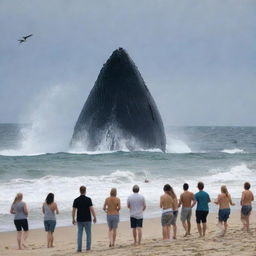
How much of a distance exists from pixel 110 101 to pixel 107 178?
35.0 feet

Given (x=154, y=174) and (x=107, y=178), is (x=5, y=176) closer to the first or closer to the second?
(x=107, y=178)

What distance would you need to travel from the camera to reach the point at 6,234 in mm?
15125

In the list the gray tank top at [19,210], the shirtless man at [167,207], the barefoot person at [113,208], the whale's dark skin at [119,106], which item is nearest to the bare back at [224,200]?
the shirtless man at [167,207]

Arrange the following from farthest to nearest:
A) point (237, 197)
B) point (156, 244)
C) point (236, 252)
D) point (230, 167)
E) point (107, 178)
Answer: point (230, 167) < point (107, 178) < point (237, 197) < point (156, 244) < point (236, 252)

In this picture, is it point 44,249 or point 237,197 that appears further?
point 237,197

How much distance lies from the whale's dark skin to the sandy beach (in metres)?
21.6

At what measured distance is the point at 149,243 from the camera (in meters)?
13.1

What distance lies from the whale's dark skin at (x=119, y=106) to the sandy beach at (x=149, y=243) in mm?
21618

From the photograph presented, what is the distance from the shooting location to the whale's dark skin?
127 feet

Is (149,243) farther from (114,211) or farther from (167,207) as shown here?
(114,211)

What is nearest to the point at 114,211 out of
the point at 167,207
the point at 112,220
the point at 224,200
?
the point at 112,220

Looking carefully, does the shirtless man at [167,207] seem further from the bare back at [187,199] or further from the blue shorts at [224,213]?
the blue shorts at [224,213]

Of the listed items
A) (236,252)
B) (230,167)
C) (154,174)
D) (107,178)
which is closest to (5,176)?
(107,178)

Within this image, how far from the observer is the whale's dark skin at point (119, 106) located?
3866 cm
